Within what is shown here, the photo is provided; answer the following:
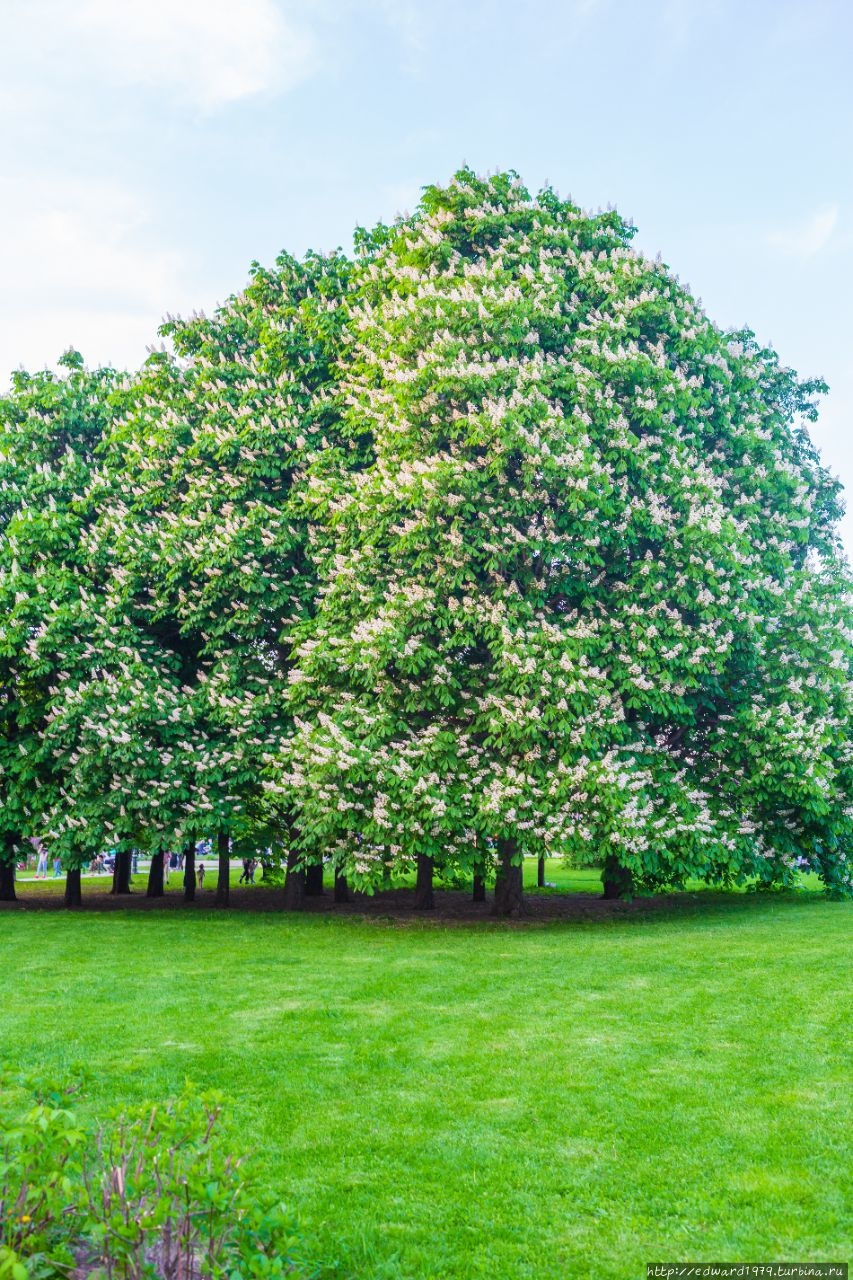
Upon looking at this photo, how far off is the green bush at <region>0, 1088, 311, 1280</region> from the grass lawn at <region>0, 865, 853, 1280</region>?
43 cm

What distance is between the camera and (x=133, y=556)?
2331 cm

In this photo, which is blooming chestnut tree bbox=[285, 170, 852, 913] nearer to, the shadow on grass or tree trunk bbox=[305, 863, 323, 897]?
the shadow on grass

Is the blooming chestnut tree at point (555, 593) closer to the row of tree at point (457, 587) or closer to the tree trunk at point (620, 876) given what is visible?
the row of tree at point (457, 587)

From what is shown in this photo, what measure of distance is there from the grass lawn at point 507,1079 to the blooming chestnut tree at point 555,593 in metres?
3.01

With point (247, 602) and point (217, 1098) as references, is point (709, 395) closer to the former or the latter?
point (247, 602)

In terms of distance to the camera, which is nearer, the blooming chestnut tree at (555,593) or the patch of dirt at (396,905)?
the blooming chestnut tree at (555,593)

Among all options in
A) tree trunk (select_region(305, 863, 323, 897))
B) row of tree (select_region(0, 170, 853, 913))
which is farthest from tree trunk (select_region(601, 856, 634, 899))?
tree trunk (select_region(305, 863, 323, 897))

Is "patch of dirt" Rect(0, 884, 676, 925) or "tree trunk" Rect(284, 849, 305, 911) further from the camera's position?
"tree trunk" Rect(284, 849, 305, 911)

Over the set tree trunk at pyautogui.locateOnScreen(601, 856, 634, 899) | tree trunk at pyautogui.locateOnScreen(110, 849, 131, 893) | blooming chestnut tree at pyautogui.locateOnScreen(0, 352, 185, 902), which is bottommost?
tree trunk at pyautogui.locateOnScreen(110, 849, 131, 893)

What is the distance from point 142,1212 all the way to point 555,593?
16.1 m

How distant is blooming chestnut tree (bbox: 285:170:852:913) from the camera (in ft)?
58.7

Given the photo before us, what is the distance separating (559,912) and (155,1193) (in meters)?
20.2

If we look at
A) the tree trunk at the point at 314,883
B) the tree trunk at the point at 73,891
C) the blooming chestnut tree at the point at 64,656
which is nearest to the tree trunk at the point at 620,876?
the blooming chestnut tree at the point at 64,656

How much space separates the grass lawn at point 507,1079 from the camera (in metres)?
5.70
